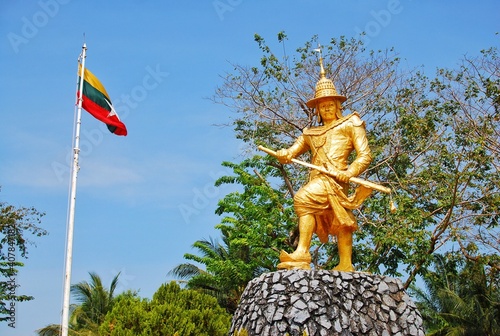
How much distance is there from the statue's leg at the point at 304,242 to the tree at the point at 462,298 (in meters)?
6.12

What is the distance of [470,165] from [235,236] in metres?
5.80

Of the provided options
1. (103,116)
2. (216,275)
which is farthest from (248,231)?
(103,116)

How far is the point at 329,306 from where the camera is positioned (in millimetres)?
6535

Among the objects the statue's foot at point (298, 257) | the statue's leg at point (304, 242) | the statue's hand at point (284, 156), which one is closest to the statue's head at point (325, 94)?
the statue's hand at point (284, 156)

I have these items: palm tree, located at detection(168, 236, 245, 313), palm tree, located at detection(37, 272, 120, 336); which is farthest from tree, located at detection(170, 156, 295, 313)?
palm tree, located at detection(37, 272, 120, 336)

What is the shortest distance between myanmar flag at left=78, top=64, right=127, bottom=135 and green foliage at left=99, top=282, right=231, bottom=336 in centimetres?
303

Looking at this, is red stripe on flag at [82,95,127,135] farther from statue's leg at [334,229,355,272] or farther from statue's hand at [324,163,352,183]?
statue's leg at [334,229,355,272]

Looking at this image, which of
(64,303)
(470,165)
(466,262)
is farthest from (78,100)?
(466,262)

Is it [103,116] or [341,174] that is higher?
[103,116]

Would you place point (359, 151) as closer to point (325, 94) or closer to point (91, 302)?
point (325, 94)

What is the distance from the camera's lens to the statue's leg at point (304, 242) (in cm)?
705

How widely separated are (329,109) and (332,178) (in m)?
1.01

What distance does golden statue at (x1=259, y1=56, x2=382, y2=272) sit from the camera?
7.12 metres

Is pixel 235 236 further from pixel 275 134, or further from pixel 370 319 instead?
pixel 370 319
